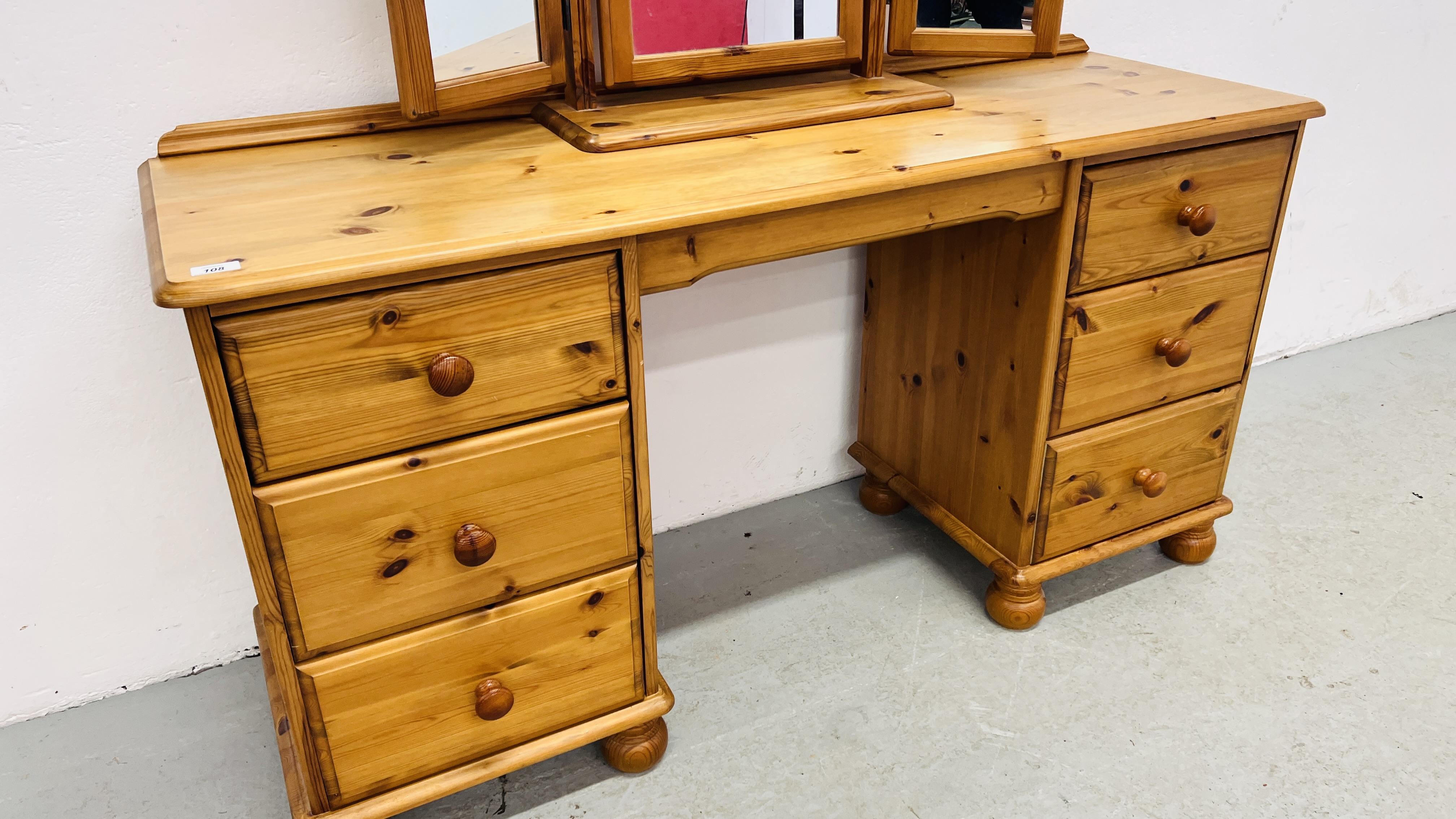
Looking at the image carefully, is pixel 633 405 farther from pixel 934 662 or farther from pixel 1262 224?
pixel 1262 224

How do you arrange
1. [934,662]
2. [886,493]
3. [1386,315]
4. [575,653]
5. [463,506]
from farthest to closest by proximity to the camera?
[1386,315], [886,493], [934,662], [575,653], [463,506]

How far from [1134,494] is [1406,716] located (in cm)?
48

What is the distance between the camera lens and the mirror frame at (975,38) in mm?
1539

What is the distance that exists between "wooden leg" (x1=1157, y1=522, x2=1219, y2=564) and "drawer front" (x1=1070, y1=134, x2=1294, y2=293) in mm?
514

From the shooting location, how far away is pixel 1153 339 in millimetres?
1485

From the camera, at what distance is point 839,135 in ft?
4.21

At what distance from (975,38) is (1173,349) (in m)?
0.58

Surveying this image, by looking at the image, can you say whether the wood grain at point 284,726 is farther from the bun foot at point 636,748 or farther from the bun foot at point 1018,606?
the bun foot at point 1018,606

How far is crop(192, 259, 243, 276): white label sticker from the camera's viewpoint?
0.88m

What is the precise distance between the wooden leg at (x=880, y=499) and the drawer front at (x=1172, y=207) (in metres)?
0.64

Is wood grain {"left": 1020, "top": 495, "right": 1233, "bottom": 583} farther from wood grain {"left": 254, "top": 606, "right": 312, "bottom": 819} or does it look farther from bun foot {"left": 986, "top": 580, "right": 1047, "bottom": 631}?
wood grain {"left": 254, "top": 606, "right": 312, "bottom": 819}

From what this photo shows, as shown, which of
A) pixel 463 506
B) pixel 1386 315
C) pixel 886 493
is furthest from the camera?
pixel 1386 315

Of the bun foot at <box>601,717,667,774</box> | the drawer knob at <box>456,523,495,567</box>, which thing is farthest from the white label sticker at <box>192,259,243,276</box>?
the bun foot at <box>601,717,667,774</box>

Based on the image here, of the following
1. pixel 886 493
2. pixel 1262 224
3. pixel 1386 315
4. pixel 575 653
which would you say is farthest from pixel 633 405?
pixel 1386 315
